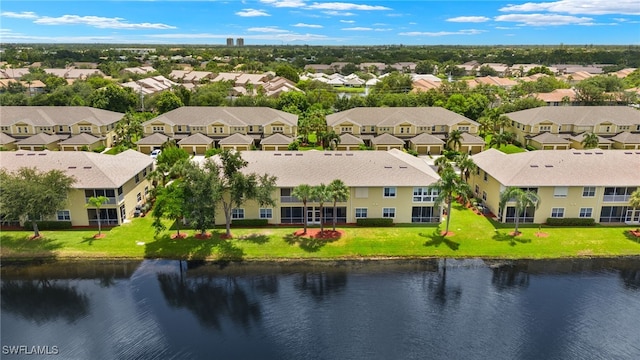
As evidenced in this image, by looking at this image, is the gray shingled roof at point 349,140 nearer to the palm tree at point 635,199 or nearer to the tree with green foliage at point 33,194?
the palm tree at point 635,199

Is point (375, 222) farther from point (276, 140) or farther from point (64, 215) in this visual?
point (276, 140)

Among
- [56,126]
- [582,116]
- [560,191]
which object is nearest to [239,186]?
[560,191]

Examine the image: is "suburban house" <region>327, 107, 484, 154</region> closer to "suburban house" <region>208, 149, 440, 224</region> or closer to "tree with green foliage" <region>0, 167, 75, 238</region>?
"suburban house" <region>208, 149, 440, 224</region>

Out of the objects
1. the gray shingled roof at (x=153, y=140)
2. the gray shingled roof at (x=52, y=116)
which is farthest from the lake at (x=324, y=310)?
the gray shingled roof at (x=52, y=116)

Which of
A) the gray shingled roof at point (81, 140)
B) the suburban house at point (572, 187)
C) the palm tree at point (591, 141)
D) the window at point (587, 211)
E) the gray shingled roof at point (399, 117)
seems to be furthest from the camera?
the gray shingled roof at point (399, 117)

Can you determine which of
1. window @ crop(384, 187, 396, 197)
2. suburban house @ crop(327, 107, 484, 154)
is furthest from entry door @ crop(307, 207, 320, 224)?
suburban house @ crop(327, 107, 484, 154)

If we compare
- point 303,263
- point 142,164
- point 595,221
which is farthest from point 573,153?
point 142,164
